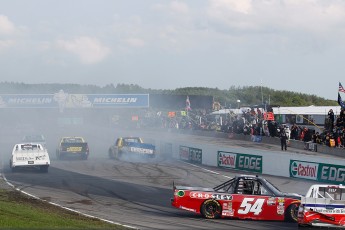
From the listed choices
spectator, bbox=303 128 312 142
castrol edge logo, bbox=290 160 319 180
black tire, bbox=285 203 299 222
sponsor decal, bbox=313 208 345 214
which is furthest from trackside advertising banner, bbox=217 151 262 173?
sponsor decal, bbox=313 208 345 214

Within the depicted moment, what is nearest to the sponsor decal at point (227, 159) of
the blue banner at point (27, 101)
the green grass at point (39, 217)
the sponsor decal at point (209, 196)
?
the green grass at point (39, 217)

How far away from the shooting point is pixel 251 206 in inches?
705

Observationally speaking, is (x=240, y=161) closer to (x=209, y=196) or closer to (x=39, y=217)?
(x=209, y=196)

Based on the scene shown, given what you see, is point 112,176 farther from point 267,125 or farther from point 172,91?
point 172,91

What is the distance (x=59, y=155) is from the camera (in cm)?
3900

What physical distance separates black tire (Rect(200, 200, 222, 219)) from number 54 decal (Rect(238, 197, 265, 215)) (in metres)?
0.59

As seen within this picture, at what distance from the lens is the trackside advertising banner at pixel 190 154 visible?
3878cm

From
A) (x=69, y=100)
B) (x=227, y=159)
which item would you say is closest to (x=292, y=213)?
(x=227, y=159)

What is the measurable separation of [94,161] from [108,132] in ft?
113

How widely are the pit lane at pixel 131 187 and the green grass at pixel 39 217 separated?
2.72 ft

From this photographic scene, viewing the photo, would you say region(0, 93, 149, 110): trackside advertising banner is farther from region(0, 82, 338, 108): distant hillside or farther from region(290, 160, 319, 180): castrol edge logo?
region(290, 160, 319, 180): castrol edge logo

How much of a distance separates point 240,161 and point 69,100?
46057 millimetres

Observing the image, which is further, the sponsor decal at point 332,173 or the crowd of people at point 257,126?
the crowd of people at point 257,126

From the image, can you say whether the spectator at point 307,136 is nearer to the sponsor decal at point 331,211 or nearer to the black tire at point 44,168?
the black tire at point 44,168
